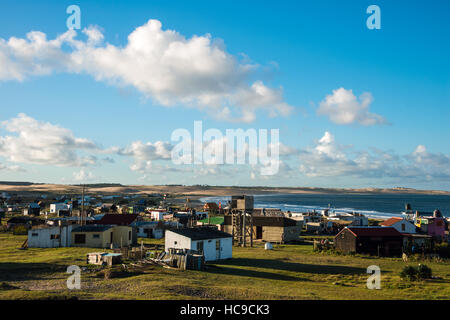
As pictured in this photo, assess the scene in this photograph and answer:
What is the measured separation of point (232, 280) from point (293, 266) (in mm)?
9385

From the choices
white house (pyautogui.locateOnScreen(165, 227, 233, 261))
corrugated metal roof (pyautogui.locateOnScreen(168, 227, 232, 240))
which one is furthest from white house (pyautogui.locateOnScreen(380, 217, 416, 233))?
corrugated metal roof (pyautogui.locateOnScreen(168, 227, 232, 240))

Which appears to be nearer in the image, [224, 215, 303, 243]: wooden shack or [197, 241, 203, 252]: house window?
[197, 241, 203, 252]: house window

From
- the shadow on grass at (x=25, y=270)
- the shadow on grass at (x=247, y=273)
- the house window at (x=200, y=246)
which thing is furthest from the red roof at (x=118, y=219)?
the shadow on grass at (x=247, y=273)

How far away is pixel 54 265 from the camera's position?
96.8 feet

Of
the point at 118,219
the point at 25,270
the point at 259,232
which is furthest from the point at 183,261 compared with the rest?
the point at 118,219

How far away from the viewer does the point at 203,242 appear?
35.6 metres

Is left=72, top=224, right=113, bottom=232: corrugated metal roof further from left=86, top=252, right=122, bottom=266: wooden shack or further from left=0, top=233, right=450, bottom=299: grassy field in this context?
left=86, top=252, right=122, bottom=266: wooden shack

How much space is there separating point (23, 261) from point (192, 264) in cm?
1419

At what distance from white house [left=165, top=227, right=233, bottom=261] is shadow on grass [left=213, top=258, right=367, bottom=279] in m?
1.25

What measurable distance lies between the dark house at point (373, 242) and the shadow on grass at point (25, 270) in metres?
29.4

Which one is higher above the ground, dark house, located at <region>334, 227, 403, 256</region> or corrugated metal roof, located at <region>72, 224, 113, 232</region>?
corrugated metal roof, located at <region>72, 224, 113, 232</region>

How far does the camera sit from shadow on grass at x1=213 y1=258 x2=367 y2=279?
103ft
